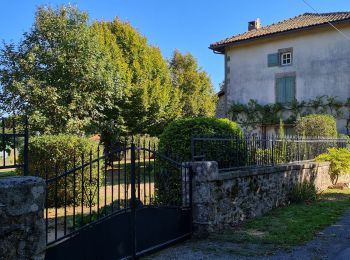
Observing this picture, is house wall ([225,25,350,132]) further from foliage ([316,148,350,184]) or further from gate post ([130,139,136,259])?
gate post ([130,139,136,259])

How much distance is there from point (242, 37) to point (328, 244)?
18.2 meters

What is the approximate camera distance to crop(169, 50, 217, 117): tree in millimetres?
35312

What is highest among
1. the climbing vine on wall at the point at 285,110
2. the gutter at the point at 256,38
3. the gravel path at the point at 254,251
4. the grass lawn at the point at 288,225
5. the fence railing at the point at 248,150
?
the gutter at the point at 256,38

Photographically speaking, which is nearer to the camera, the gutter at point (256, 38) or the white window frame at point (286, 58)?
the gutter at point (256, 38)

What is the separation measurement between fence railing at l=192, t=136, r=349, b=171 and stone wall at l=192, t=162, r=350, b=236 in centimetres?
28

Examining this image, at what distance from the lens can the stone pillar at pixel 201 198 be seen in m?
6.84

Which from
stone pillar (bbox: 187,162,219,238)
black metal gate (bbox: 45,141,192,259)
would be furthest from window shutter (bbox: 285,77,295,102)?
stone pillar (bbox: 187,162,219,238)

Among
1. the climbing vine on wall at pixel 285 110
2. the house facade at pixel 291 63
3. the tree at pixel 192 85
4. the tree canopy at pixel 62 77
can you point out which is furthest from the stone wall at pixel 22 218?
the tree at pixel 192 85

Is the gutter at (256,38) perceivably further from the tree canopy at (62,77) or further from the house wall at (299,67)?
the tree canopy at (62,77)

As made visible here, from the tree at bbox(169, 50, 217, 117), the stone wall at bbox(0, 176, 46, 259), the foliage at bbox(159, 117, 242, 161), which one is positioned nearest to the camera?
the stone wall at bbox(0, 176, 46, 259)

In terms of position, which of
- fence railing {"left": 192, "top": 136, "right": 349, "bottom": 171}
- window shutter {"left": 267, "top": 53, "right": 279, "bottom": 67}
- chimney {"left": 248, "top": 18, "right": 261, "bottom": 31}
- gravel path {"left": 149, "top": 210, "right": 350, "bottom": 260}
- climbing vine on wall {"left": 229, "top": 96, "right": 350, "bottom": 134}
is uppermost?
chimney {"left": 248, "top": 18, "right": 261, "bottom": 31}

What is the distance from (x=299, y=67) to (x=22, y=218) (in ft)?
64.4

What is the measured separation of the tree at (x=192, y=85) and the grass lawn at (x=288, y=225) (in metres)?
24.9

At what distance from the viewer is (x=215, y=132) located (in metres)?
8.27
